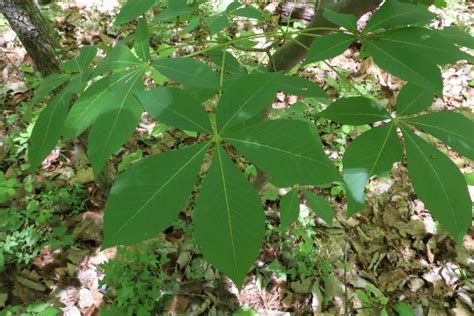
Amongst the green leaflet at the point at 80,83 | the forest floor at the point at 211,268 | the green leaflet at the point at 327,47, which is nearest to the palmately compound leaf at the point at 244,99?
the green leaflet at the point at 327,47

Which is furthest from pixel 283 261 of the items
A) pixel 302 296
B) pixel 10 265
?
pixel 10 265

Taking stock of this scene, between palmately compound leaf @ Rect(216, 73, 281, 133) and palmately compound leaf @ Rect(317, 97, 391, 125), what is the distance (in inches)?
7.9

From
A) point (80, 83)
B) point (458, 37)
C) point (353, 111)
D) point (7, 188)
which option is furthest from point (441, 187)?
point (7, 188)

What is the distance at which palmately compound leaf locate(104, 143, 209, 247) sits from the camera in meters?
0.61

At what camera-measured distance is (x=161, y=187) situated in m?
0.65

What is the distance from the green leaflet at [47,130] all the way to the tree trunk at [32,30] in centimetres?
116

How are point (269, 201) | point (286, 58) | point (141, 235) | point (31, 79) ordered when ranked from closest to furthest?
point (141, 235)
point (286, 58)
point (269, 201)
point (31, 79)

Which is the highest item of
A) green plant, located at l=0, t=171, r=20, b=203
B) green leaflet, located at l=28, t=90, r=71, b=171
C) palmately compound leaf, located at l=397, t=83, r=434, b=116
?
green leaflet, located at l=28, t=90, r=71, b=171

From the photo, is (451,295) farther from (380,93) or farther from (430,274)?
(380,93)

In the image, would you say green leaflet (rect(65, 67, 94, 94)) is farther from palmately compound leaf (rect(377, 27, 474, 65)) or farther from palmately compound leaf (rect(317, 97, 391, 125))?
palmately compound leaf (rect(377, 27, 474, 65))

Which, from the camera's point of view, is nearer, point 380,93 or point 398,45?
point 398,45

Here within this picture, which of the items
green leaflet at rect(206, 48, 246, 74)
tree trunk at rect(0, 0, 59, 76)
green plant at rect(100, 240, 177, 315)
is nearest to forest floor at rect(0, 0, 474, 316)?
green plant at rect(100, 240, 177, 315)

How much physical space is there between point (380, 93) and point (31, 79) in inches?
121

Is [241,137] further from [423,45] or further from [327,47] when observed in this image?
[423,45]
